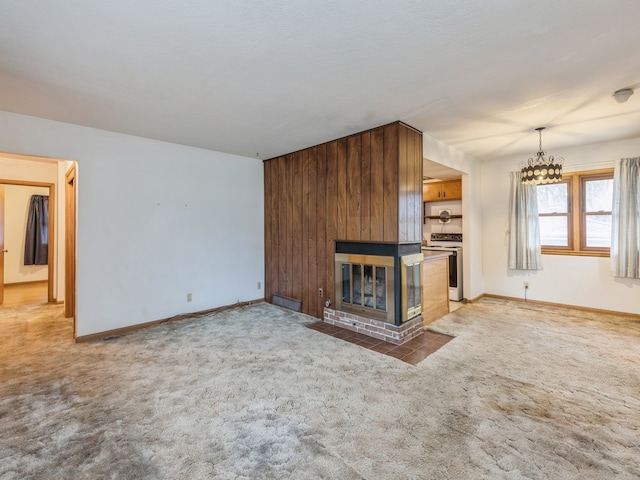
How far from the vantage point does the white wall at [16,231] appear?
6965mm

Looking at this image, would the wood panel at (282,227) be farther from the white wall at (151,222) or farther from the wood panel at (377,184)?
the wood panel at (377,184)

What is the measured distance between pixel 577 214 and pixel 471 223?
1528 mm

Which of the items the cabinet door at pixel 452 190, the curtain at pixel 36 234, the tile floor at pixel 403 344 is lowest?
Answer: the tile floor at pixel 403 344

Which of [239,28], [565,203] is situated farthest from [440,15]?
[565,203]

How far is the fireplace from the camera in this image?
11.5 ft

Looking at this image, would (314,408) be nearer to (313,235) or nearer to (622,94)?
(313,235)

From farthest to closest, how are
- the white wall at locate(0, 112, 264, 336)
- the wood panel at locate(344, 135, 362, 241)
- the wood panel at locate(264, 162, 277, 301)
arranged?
the wood panel at locate(264, 162, 277, 301), the wood panel at locate(344, 135, 362, 241), the white wall at locate(0, 112, 264, 336)

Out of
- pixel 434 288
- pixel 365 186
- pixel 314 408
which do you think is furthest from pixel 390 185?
pixel 314 408

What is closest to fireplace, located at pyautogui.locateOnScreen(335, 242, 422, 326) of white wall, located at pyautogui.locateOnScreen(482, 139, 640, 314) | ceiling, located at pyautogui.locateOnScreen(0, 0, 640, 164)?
ceiling, located at pyautogui.locateOnScreen(0, 0, 640, 164)

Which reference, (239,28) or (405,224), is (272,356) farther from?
(239,28)

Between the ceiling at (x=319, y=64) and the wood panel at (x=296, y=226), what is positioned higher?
the ceiling at (x=319, y=64)

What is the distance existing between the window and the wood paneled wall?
9.28 ft

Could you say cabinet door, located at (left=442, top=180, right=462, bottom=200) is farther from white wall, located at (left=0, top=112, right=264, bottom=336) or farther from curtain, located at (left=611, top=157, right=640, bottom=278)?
white wall, located at (left=0, top=112, right=264, bottom=336)

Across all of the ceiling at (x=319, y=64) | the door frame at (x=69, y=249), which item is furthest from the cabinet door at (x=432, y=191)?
the door frame at (x=69, y=249)
